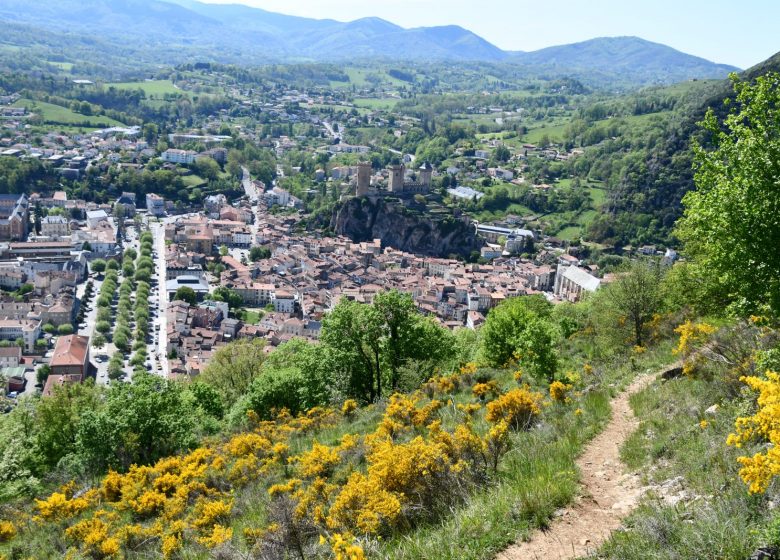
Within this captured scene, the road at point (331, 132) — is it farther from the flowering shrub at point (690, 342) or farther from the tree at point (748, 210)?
the tree at point (748, 210)

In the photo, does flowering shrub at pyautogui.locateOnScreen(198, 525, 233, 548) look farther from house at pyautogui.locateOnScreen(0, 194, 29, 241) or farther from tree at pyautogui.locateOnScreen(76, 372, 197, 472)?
house at pyautogui.locateOnScreen(0, 194, 29, 241)

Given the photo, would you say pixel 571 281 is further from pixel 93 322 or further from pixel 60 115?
pixel 60 115

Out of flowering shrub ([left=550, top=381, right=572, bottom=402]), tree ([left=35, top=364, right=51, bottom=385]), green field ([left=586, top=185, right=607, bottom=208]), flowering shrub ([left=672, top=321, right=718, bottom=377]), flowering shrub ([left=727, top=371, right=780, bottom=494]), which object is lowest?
tree ([left=35, top=364, right=51, bottom=385])

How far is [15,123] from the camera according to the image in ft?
333

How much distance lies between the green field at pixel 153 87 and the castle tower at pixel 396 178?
9341 cm

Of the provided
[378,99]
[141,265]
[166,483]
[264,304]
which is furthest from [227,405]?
[378,99]

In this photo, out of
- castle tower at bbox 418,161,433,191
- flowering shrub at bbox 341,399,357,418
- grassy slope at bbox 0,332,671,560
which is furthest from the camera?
castle tower at bbox 418,161,433,191

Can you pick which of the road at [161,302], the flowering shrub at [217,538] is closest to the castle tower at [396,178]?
A: the road at [161,302]

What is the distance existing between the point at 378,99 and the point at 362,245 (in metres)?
131

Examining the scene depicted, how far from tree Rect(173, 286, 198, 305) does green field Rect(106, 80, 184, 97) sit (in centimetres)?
11227

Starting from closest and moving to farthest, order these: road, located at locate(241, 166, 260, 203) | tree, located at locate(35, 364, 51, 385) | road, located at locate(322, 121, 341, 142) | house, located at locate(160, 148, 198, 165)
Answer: tree, located at locate(35, 364, 51, 385) → road, located at locate(241, 166, 260, 203) → house, located at locate(160, 148, 198, 165) → road, located at locate(322, 121, 341, 142)

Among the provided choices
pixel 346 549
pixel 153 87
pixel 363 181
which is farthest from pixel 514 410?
pixel 153 87

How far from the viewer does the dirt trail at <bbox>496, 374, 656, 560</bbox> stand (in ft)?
16.4

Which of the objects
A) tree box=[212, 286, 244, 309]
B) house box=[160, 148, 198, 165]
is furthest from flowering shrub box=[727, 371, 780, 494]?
house box=[160, 148, 198, 165]
